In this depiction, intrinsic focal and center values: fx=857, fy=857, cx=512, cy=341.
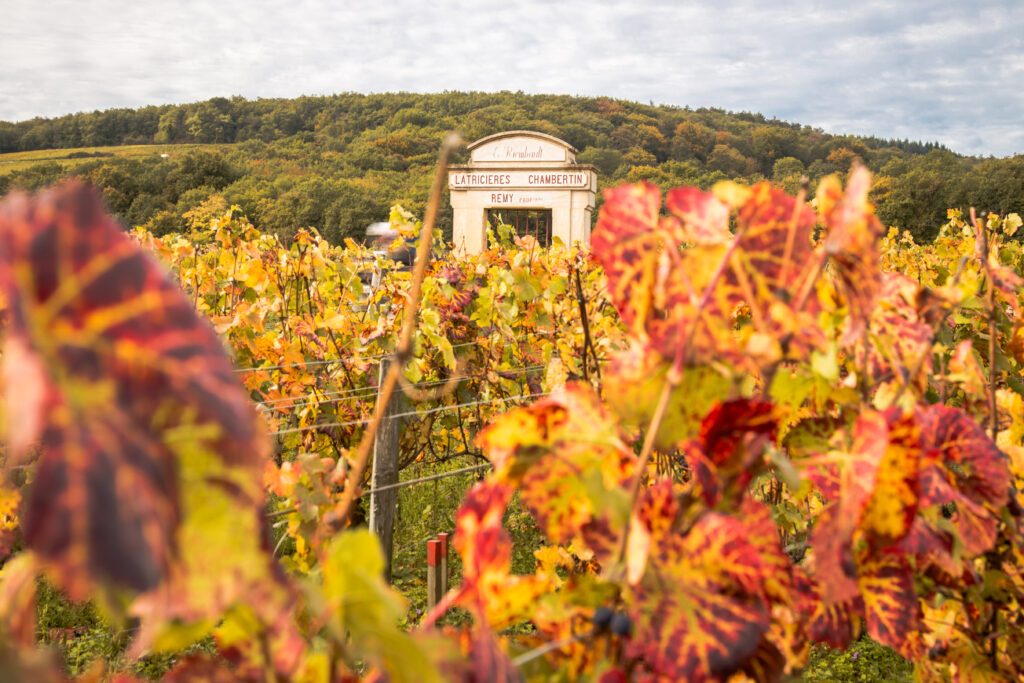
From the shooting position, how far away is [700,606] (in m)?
0.60

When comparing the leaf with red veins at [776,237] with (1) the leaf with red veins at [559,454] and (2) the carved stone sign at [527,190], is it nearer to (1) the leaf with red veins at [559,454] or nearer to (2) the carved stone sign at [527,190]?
(1) the leaf with red veins at [559,454]

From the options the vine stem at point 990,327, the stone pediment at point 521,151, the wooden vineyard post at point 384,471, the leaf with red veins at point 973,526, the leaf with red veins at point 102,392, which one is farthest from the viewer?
the stone pediment at point 521,151

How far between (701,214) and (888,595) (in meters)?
0.45

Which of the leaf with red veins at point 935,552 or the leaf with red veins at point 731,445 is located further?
the leaf with red veins at point 935,552

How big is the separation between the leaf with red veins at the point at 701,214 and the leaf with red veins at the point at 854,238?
73mm

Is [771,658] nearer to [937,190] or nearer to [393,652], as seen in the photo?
[393,652]

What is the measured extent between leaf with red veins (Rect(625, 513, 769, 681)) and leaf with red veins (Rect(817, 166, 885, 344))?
0.20 meters

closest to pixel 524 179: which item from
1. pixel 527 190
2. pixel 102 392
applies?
pixel 527 190

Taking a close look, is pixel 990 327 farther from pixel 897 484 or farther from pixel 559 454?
pixel 559 454

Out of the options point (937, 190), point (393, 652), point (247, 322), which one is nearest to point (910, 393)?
point (393, 652)

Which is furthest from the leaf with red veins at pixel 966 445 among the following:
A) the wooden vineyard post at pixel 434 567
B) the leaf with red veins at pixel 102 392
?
the wooden vineyard post at pixel 434 567

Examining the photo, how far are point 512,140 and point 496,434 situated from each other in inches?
573

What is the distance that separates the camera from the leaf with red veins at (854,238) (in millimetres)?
→ 595

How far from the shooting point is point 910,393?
0.86 m
